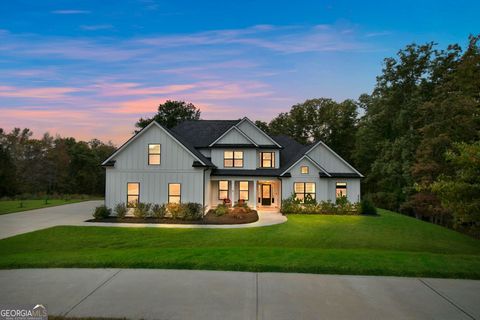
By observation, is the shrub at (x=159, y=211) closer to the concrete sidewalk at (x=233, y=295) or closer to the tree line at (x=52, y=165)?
the concrete sidewalk at (x=233, y=295)

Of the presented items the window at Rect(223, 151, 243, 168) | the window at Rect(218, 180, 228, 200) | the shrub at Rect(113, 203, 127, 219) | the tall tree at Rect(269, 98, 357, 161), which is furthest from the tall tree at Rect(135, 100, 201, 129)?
the shrub at Rect(113, 203, 127, 219)

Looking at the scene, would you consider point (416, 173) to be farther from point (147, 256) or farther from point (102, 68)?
point (102, 68)

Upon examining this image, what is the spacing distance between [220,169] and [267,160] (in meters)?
4.41

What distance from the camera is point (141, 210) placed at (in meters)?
19.2

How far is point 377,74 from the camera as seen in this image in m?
33.3

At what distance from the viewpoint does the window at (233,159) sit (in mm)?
24766

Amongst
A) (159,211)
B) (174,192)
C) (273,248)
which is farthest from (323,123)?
(273,248)

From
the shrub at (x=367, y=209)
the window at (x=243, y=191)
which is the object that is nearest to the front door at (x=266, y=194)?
the window at (x=243, y=191)

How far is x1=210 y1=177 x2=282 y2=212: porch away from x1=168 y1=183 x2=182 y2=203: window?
479 cm

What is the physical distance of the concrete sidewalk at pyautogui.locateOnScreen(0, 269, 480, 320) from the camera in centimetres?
500

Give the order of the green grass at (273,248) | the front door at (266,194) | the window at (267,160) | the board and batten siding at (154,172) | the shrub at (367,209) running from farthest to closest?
the front door at (266,194)
the window at (267,160)
the shrub at (367,209)
the board and batten siding at (154,172)
the green grass at (273,248)

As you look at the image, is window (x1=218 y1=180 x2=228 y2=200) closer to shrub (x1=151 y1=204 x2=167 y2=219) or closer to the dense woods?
shrub (x1=151 y1=204 x2=167 y2=219)
